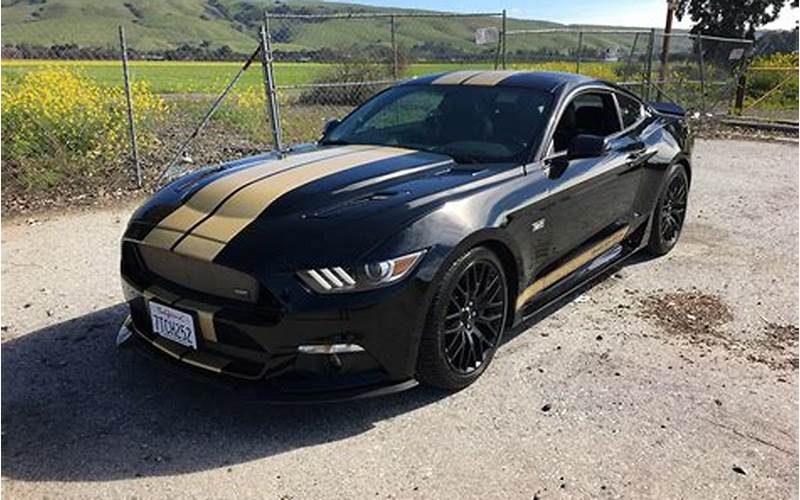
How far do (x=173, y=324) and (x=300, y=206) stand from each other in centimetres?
78

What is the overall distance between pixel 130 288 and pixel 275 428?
100cm

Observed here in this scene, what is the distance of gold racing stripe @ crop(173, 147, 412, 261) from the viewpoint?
296 cm

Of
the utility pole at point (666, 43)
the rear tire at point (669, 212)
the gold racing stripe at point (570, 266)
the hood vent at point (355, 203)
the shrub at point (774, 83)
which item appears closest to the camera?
the hood vent at point (355, 203)

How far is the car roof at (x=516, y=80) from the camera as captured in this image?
429 cm

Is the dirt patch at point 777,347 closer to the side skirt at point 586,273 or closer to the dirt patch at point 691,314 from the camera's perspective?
the dirt patch at point 691,314

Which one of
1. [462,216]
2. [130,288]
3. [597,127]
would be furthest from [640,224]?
[130,288]

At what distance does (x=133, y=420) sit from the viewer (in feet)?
10.3

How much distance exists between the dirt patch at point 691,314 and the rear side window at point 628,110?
4.30 ft

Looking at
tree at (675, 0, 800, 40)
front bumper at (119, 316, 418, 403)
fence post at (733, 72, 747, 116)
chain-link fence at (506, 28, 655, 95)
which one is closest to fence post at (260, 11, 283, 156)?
front bumper at (119, 316, 418, 403)

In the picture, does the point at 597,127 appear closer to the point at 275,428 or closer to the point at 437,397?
the point at 437,397

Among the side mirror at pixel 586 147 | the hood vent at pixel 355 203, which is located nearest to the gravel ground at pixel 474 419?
the hood vent at pixel 355 203

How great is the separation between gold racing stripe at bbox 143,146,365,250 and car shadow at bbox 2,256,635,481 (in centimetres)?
63

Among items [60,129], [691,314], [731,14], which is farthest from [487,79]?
[731,14]

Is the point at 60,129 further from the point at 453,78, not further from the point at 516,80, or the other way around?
the point at 516,80
